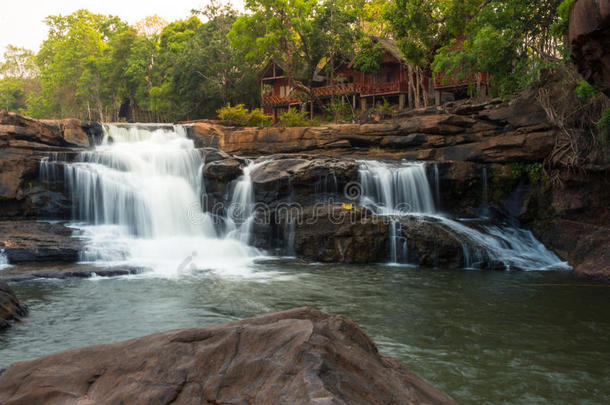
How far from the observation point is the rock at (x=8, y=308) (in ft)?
21.8

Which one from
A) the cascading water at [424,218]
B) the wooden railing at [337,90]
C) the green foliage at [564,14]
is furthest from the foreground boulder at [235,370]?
the wooden railing at [337,90]

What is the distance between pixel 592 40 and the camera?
6074mm

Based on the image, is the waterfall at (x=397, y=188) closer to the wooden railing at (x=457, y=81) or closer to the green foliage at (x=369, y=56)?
the wooden railing at (x=457, y=81)

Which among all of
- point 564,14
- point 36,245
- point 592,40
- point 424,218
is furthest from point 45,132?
point 592,40

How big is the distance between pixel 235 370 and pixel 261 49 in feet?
90.3

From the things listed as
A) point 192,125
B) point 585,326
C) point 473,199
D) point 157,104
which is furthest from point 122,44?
point 585,326

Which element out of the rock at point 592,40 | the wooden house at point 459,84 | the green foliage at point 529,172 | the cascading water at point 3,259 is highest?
the wooden house at point 459,84

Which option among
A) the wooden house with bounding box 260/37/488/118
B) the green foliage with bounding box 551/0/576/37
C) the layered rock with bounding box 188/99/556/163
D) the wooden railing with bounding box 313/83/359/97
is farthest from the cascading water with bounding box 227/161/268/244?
the wooden railing with bounding box 313/83/359/97

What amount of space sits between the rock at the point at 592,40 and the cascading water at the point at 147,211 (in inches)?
348

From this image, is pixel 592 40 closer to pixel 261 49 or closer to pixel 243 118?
pixel 243 118

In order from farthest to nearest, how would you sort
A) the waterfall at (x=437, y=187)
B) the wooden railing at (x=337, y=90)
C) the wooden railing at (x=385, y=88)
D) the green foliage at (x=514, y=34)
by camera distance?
the wooden railing at (x=337, y=90)
the wooden railing at (x=385, y=88)
the waterfall at (x=437, y=187)
the green foliage at (x=514, y=34)

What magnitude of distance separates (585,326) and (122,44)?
143ft

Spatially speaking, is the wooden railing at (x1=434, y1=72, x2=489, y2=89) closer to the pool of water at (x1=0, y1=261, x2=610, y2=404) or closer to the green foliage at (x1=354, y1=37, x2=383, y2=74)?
the green foliage at (x1=354, y1=37, x2=383, y2=74)

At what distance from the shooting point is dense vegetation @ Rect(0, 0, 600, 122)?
14547mm
